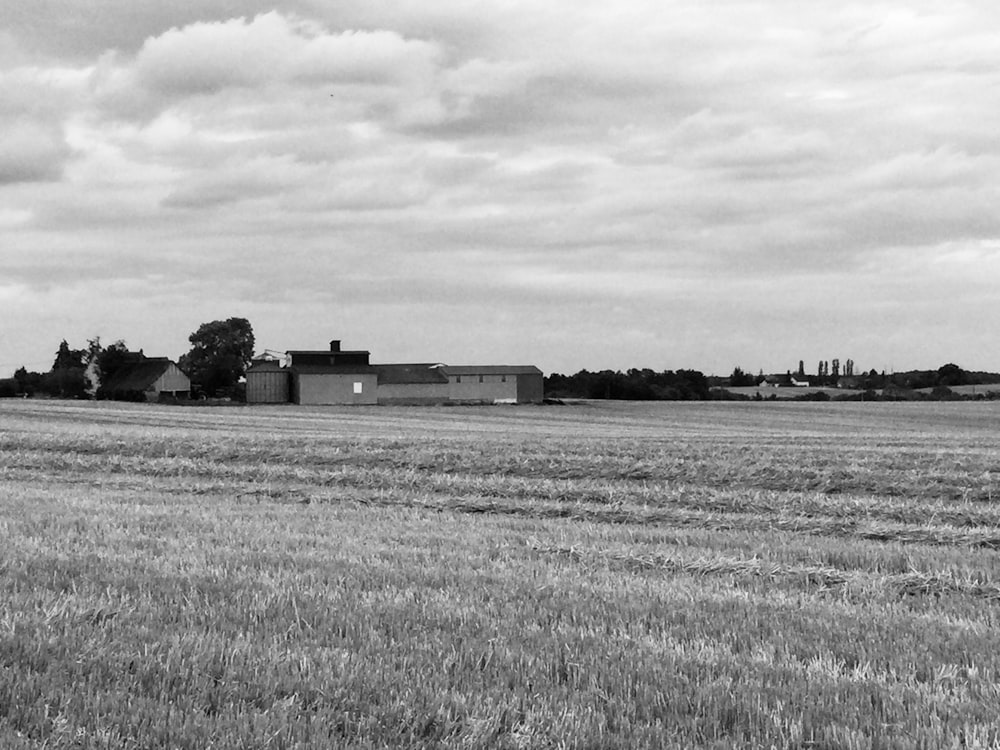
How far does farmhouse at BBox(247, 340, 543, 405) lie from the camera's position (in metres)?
101

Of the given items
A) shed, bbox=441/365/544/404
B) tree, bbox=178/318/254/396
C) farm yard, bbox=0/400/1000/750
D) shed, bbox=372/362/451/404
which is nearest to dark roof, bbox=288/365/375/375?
shed, bbox=372/362/451/404

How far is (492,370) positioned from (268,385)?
2435 centimetres

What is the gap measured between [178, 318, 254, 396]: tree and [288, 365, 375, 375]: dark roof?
18771mm

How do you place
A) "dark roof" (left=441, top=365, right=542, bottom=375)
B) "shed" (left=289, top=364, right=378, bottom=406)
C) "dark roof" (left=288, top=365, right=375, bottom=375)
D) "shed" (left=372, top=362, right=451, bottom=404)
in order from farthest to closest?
"dark roof" (left=441, top=365, right=542, bottom=375) → "shed" (left=372, top=362, right=451, bottom=404) → "dark roof" (left=288, top=365, right=375, bottom=375) → "shed" (left=289, top=364, right=378, bottom=406)

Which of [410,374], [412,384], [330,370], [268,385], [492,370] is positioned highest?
[492,370]

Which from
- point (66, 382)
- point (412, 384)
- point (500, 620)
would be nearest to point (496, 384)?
point (412, 384)

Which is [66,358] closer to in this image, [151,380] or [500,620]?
[151,380]

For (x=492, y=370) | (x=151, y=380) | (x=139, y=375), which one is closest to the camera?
(x=151, y=380)

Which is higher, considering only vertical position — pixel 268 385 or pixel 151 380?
pixel 151 380

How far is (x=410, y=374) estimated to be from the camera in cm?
11062

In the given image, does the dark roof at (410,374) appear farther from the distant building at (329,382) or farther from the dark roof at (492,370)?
the distant building at (329,382)

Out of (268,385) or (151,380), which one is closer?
(268,385)

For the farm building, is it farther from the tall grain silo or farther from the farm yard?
the farm yard

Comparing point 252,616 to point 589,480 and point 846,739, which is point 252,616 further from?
point 589,480
